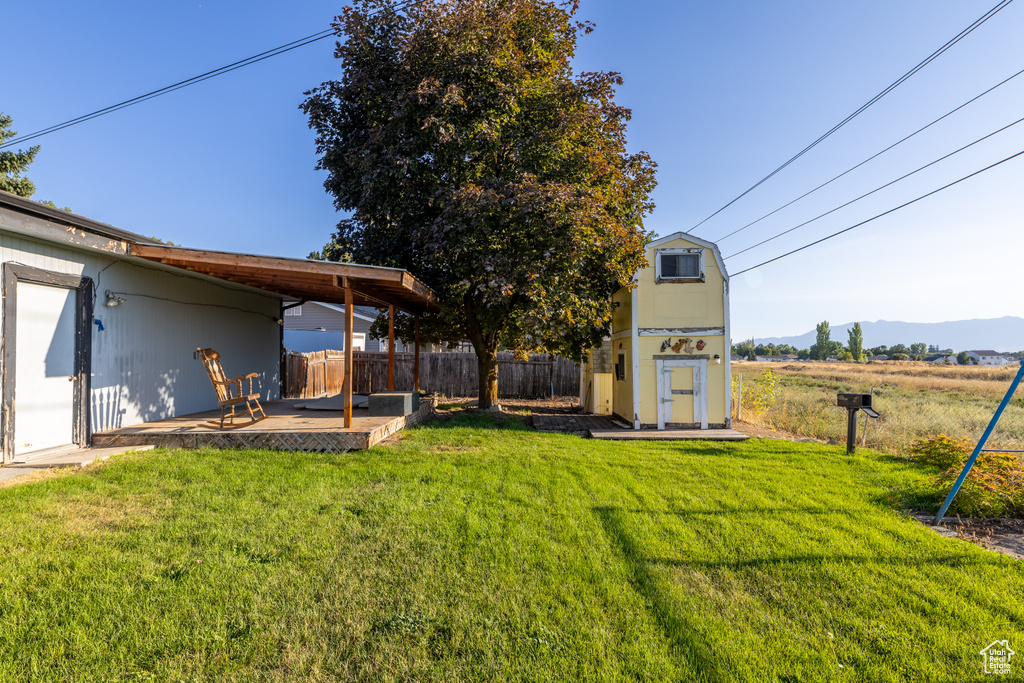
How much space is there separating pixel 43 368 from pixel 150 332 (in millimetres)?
1962

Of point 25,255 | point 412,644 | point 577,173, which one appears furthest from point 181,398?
point 577,173

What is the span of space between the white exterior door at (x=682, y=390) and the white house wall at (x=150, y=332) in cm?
962

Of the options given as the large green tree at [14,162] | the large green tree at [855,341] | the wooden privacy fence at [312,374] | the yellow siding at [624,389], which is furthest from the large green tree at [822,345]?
the large green tree at [14,162]

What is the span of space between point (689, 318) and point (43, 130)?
20171 mm

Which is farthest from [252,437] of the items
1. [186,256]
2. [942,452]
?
[942,452]

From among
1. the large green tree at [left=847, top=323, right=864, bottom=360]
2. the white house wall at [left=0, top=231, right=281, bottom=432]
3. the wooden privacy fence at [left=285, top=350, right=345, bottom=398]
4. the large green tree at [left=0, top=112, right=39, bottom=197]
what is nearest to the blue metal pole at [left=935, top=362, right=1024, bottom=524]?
the white house wall at [left=0, top=231, right=281, bottom=432]

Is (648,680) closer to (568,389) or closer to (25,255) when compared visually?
(25,255)

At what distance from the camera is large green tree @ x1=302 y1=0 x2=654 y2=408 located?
28.9ft

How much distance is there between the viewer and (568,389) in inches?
630

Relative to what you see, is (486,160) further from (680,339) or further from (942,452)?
(942,452)

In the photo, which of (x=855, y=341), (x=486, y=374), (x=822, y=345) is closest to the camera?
(x=486, y=374)

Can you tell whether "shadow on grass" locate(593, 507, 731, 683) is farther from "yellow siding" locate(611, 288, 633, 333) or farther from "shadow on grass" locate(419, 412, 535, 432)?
"yellow siding" locate(611, 288, 633, 333)

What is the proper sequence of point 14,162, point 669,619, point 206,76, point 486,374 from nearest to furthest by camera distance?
point 669,619 < point 486,374 < point 206,76 < point 14,162

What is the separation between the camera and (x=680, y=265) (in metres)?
9.95
